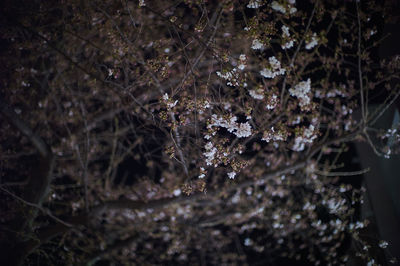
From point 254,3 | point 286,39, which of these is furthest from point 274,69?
point 254,3

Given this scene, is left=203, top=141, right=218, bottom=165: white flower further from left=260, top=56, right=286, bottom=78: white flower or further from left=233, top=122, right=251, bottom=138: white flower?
left=260, top=56, right=286, bottom=78: white flower

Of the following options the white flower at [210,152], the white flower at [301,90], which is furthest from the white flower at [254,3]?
the white flower at [210,152]

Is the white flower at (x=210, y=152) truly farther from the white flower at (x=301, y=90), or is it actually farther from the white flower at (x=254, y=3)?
the white flower at (x=254, y=3)

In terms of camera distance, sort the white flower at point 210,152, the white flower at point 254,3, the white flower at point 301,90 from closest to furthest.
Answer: the white flower at point 254,3 < the white flower at point 210,152 < the white flower at point 301,90

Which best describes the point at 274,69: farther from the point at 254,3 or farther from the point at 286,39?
the point at 254,3

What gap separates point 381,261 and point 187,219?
5083 mm

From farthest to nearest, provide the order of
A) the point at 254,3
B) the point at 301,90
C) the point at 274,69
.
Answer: the point at 301,90
the point at 274,69
the point at 254,3

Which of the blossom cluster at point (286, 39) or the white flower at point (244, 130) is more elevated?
the blossom cluster at point (286, 39)

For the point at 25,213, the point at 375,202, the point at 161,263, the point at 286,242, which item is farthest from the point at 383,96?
the point at 25,213

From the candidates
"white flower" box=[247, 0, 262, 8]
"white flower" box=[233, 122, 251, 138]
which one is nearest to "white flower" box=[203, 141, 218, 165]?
"white flower" box=[233, 122, 251, 138]

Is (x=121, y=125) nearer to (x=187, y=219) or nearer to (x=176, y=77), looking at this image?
(x=176, y=77)

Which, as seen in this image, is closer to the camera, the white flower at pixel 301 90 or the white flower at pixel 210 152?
the white flower at pixel 210 152

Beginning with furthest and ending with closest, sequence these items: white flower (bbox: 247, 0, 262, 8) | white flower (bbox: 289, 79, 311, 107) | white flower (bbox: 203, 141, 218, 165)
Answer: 1. white flower (bbox: 289, 79, 311, 107)
2. white flower (bbox: 203, 141, 218, 165)
3. white flower (bbox: 247, 0, 262, 8)

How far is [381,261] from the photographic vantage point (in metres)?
7.28
